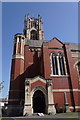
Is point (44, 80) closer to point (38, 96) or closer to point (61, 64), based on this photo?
point (38, 96)

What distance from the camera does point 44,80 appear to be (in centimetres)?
2134

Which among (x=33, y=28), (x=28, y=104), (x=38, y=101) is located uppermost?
(x=33, y=28)

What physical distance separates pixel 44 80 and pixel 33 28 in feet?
129

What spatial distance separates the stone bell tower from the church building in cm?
2195

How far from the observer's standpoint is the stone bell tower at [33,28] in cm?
5247

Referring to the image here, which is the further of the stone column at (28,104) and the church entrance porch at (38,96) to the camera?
the church entrance porch at (38,96)

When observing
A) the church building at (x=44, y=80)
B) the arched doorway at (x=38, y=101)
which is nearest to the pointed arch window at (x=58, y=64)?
the church building at (x=44, y=80)

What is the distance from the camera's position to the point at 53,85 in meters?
22.9

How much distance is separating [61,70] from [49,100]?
24.8ft

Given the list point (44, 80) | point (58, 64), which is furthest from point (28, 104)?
point (58, 64)

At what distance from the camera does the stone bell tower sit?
172ft

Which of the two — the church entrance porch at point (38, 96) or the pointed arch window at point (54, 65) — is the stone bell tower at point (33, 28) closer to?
the pointed arch window at point (54, 65)

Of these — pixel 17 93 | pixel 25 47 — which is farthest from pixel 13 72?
pixel 25 47

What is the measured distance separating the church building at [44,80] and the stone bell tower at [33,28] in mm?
21951
